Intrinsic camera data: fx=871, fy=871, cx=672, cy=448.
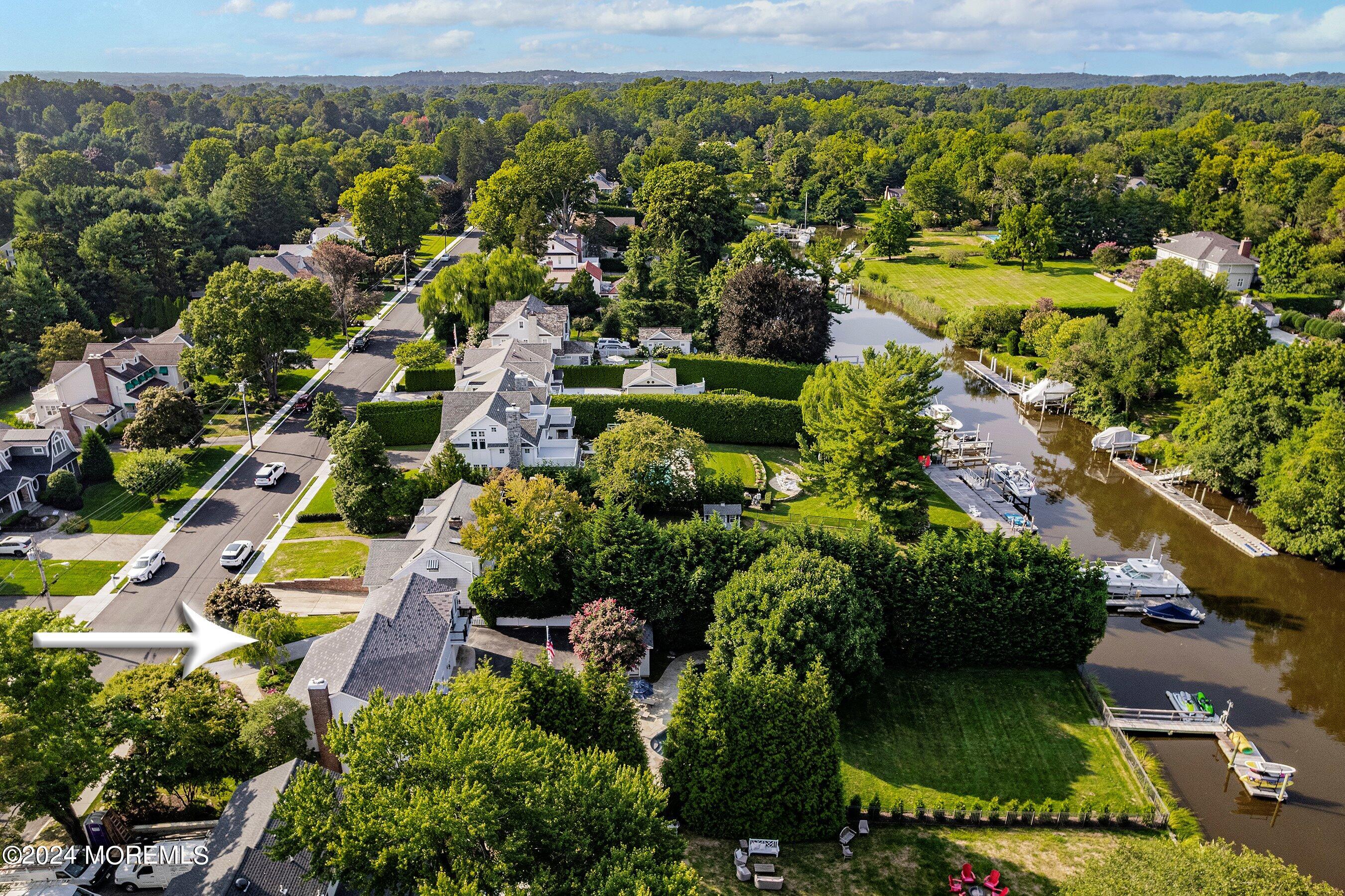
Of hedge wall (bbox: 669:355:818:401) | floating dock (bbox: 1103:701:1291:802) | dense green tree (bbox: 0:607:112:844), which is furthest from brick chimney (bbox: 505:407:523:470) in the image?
floating dock (bbox: 1103:701:1291:802)

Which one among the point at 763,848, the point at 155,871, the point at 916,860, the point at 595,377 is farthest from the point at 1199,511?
the point at 155,871

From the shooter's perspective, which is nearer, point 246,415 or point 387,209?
point 246,415

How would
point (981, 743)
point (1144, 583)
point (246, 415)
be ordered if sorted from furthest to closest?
point (246, 415) → point (1144, 583) → point (981, 743)

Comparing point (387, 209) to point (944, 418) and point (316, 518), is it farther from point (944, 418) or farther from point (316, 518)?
point (944, 418)

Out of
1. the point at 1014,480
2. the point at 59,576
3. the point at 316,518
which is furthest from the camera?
the point at 1014,480

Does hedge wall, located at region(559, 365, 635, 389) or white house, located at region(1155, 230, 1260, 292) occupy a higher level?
white house, located at region(1155, 230, 1260, 292)

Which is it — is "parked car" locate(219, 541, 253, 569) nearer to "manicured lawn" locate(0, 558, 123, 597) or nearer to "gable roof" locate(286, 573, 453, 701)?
"manicured lawn" locate(0, 558, 123, 597)

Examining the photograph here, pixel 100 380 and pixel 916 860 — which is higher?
pixel 100 380

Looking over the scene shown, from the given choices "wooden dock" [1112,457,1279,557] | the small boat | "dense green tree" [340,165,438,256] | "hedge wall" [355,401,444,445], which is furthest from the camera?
"dense green tree" [340,165,438,256]
